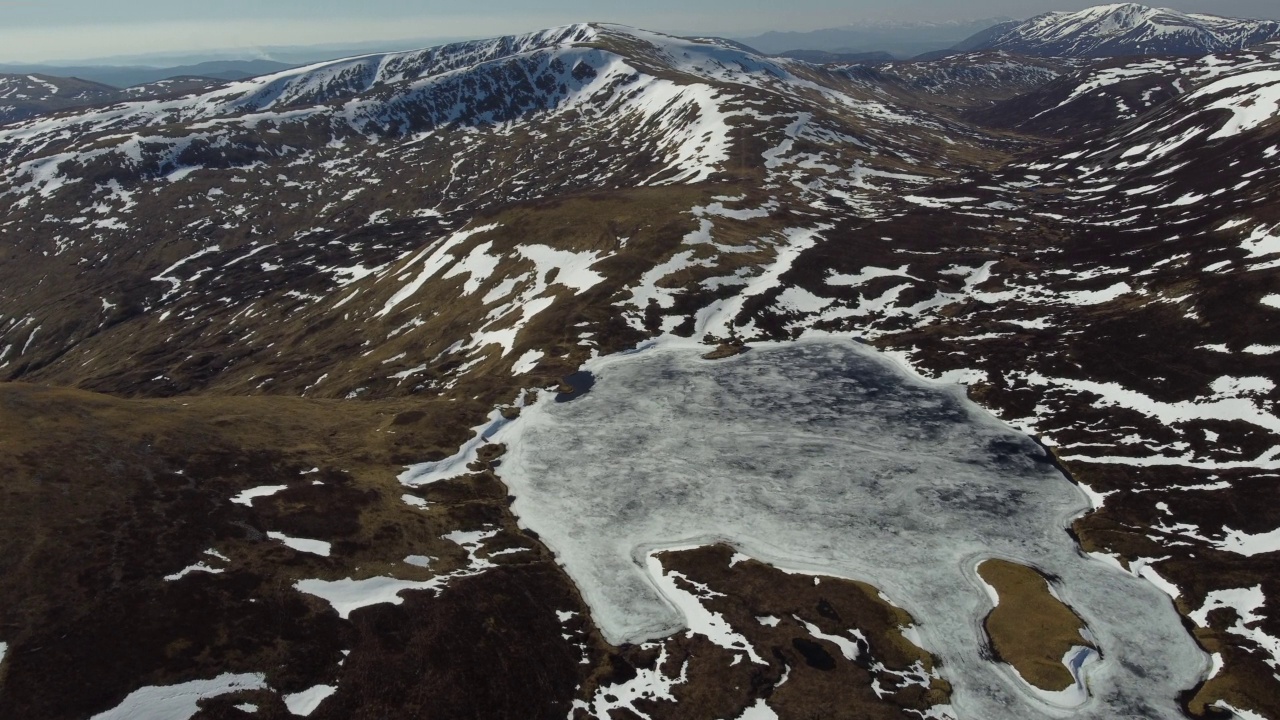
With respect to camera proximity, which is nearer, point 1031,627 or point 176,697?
point 176,697

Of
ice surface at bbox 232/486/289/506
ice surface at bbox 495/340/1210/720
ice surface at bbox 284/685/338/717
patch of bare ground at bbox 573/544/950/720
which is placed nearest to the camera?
ice surface at bbox 284/685/338/717

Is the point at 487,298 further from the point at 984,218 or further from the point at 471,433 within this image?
the point at 984,218

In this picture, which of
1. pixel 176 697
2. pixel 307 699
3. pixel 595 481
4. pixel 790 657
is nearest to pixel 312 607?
pixel 307 699

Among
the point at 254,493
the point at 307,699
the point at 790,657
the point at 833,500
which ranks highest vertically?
the point at 254,493

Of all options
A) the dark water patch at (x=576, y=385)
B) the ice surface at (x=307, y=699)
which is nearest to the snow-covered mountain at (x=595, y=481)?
the ice surface at (x=307, y=699)

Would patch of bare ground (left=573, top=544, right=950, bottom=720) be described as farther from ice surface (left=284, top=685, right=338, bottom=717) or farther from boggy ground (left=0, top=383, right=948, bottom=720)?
ice surface (left=284, top=685, right=338, bottom=717)

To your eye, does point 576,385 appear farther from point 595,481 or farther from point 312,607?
point 312,607

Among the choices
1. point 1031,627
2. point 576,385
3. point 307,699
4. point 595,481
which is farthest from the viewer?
point 576,385

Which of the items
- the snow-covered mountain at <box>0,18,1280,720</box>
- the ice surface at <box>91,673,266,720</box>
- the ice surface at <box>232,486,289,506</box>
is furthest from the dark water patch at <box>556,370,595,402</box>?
the ice surface at <box>91,673,266,720</box>

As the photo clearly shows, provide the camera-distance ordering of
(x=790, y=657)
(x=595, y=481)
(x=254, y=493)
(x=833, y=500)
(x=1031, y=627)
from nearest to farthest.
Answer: (x=790, y=657)
(x=1031, y=627)
(x=254, y=493)
(x=833, y=500)
(x=595, y=481)
